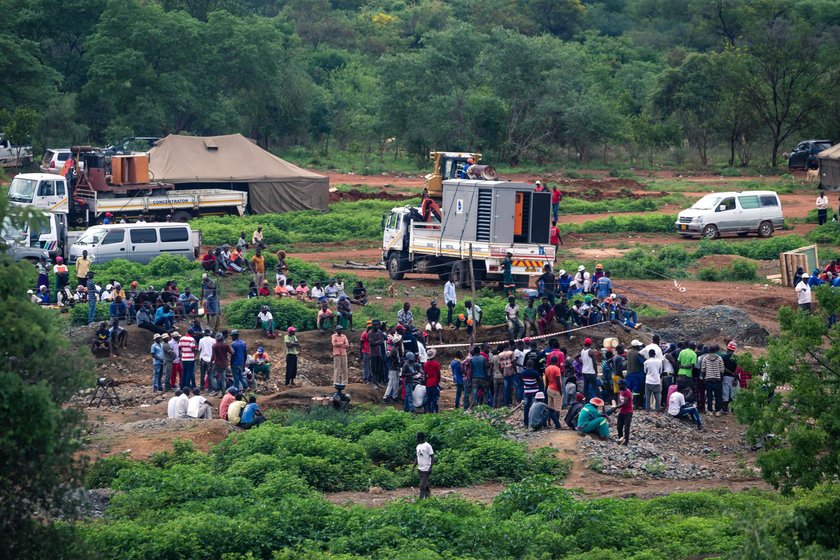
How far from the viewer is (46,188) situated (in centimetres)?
3912

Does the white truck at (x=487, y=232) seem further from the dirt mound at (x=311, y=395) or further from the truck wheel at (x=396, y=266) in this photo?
the dirt mound at (x=311, y=395)

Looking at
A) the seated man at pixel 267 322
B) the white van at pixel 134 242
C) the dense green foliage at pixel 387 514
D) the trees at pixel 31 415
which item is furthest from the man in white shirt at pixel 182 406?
the white van at pixel 134 242

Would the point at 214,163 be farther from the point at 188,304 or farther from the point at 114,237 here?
the point at 188,304

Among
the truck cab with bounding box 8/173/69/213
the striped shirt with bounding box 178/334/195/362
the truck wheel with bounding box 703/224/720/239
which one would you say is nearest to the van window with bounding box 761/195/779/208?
the truck wheel with bounding box 703/224/720/239

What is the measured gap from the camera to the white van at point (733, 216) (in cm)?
4094

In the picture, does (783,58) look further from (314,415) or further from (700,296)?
(314,415)

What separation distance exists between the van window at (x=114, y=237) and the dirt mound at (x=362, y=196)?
17.5m

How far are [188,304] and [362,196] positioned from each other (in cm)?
2470

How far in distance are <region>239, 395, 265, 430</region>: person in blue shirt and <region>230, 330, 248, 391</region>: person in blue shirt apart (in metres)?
2.27

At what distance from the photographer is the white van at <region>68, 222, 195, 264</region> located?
1313 inches

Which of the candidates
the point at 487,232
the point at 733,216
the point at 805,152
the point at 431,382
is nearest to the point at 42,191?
the point at 487,232

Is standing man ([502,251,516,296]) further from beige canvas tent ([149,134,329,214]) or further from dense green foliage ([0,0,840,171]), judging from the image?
dense green foliage ([0,0,840,171])

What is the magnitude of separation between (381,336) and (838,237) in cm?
2067

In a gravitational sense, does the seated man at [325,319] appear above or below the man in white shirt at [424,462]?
above
